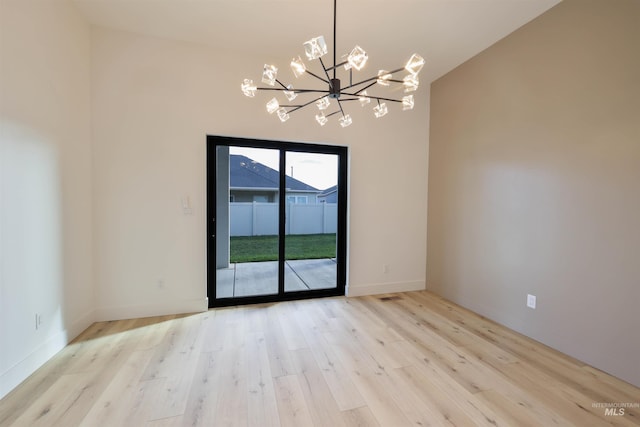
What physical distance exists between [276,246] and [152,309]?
5.18 ft

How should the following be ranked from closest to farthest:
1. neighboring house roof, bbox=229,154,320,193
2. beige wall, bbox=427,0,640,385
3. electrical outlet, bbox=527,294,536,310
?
1. beige wall, bbox=427,0,640,385
2. electrical outlet, bbox=527,294,536,310
3. neighboring house roof, bbox=229,154,320,193

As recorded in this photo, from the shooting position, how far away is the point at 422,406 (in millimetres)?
1675

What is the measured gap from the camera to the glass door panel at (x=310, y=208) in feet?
11.6

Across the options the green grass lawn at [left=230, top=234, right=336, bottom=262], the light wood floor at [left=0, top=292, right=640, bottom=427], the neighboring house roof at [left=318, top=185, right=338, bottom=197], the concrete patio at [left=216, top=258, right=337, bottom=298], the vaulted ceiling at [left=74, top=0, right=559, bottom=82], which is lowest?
the light wood floor at [left=0, top=292, right=640, bottom=427]

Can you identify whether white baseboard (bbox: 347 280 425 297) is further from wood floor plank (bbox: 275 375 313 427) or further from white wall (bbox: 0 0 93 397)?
white wall (bbox: 0 0 93 397)

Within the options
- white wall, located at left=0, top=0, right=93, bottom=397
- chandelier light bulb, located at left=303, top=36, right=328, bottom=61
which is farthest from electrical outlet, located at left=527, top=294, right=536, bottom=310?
white wall, located at left=0, top=0, right=93, bottom=397

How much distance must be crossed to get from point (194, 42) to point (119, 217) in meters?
2.17

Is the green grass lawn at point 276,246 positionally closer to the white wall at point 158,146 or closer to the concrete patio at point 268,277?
the concrete patio at point 268,277

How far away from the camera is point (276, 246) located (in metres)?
3.49

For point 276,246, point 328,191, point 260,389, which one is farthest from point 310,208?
point 260,389

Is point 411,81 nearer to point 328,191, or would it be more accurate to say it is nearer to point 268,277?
point 328,191

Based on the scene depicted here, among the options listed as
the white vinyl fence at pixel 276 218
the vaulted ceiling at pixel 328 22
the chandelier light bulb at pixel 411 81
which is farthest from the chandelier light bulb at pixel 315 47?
the white vinyl fence at pixel 276 218

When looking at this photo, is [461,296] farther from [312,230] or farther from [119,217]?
[119,217]

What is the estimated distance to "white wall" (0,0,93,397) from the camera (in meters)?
1.76
